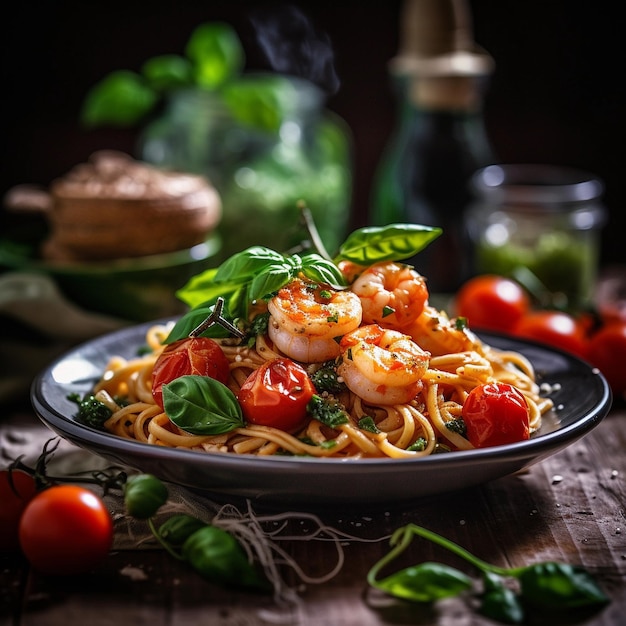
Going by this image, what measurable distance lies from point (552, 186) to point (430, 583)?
164 inches

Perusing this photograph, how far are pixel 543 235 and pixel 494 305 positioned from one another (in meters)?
0.93

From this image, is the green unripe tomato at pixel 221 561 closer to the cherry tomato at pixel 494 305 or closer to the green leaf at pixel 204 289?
the green leaf at pixel 204 289

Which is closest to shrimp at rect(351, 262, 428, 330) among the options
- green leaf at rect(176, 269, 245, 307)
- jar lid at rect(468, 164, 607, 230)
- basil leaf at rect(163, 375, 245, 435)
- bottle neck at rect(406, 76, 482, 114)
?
green leaf at rect(176, 269, 245, 307)

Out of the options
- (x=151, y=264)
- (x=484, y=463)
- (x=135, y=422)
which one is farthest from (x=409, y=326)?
(x=151, y=264)

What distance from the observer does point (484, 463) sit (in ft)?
9.15

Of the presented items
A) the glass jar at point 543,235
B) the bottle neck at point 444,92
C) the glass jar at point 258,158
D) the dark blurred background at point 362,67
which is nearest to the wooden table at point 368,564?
the glass jar at point 543,235

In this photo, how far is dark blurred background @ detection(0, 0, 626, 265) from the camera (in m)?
7.82

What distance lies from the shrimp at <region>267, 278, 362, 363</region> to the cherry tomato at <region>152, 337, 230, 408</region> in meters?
0.22

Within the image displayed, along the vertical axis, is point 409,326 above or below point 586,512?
above

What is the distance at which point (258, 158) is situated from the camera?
614cm

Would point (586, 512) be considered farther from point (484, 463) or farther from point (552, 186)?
point (552, 186)

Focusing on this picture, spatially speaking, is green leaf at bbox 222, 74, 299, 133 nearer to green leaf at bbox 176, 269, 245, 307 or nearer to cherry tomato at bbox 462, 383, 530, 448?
green leaf at bbox 176, 269, 245, 307

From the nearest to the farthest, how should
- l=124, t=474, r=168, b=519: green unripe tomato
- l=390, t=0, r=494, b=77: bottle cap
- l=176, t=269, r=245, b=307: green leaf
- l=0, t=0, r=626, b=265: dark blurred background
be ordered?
l=124, t=474, r=168, b=519: green unripe tomato < l=176, t=269, r=245, b=307: green leaf < l=390, t=0, r=494, b=77: bottle cap < l=0, t=0, r=626, b=265: dark blurred background

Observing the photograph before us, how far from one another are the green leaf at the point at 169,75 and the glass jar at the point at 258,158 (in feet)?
0.30
